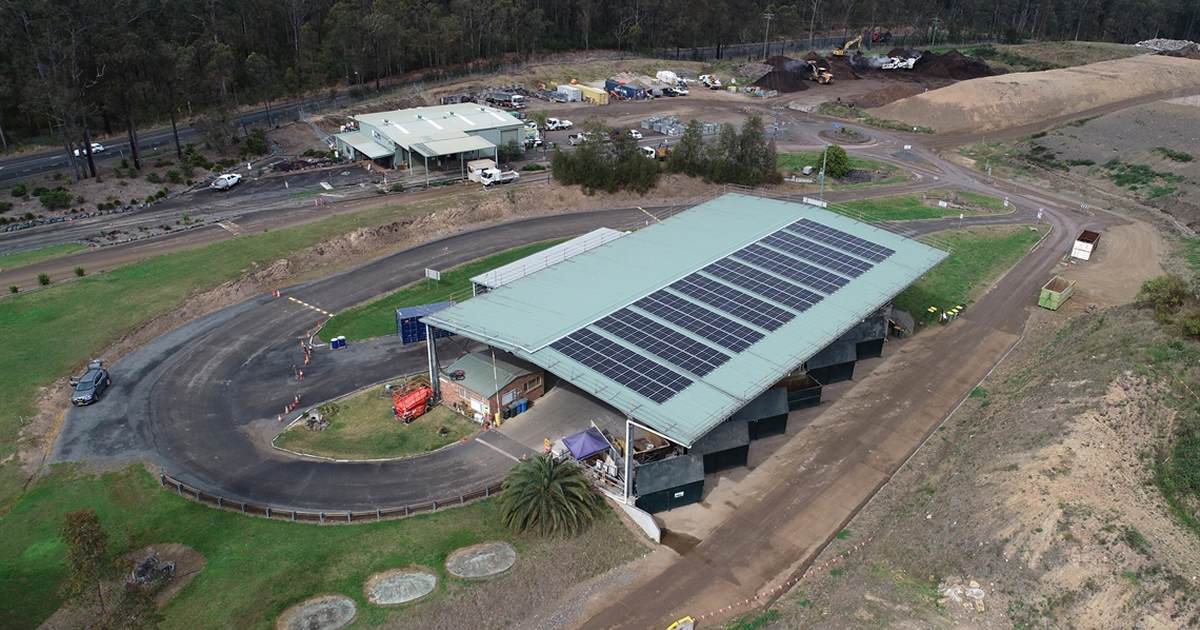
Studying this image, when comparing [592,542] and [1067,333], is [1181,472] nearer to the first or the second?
[1067,333]

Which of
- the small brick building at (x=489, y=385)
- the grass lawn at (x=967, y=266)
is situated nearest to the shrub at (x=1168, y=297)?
the grass lawn at (x=967, y=266)

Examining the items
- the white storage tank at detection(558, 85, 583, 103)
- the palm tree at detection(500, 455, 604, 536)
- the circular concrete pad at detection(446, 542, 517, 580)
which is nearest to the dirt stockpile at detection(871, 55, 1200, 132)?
the white storage tank at detection(558, 85, 583, 103)

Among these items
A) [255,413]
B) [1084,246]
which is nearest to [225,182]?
[255,413]

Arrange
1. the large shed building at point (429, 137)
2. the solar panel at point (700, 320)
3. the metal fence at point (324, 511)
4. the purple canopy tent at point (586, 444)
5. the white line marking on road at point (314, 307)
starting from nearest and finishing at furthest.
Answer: the metal fence at point (324, 511) → the purple canopy tent at point (586, 444) → the solar panel at point (700, 320) → the white line marking on road at point (314, 307) → the large shed building at point (429, 137)

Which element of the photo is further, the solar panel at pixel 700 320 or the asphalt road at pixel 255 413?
Answer: the solar panel at pixel 700 320

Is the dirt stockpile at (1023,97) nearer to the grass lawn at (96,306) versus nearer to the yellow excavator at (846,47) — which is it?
the yellow excavator at (846,47)

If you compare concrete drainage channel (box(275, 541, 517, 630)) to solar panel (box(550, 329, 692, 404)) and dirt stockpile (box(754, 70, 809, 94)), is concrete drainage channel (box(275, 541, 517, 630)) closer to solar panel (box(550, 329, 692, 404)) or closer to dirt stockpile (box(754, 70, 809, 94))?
solar panel (box(550, 329, 692, 404))

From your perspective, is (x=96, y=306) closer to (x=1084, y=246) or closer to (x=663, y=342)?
(x=663, y=342)
